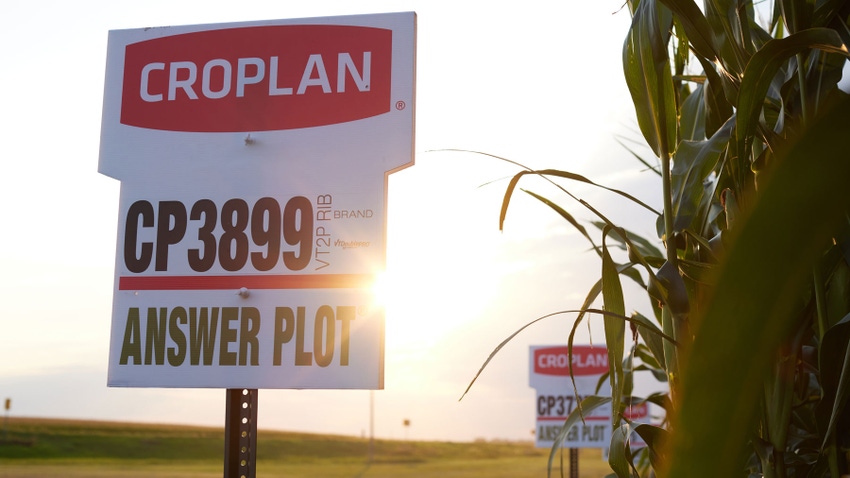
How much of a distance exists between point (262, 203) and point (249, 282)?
220 mm

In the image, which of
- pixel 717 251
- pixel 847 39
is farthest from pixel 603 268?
pixel 847 39

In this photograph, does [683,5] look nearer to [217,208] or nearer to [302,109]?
[302,109]

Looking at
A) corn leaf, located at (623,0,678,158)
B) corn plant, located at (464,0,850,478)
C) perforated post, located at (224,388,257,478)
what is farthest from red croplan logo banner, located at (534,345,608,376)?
corn leaf, located at (623,0,678,158)

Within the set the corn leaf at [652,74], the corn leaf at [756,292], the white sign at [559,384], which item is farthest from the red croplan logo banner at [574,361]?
the corn leaf at [756,292]

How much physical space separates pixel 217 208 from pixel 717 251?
1.43m

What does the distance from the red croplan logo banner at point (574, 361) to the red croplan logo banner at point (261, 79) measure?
532cm

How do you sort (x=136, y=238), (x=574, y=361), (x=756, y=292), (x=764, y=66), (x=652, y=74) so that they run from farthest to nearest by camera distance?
(x=574, y=361) < (x=136, y=238) < (x=652, y=74) < (x=764, y=66) < (x=756, y=292)

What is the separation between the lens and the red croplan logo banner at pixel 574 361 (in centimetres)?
713

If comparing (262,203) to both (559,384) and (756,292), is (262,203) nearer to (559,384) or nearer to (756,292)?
(756,292)

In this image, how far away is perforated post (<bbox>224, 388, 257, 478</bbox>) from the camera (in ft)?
6.70

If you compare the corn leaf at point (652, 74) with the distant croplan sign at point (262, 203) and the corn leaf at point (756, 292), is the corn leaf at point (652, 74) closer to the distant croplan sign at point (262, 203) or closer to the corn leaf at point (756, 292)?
the distant croplan sign at point (262, 203)

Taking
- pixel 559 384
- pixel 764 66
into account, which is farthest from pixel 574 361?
pixel 764 66

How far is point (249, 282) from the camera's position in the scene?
A: 2.13 m

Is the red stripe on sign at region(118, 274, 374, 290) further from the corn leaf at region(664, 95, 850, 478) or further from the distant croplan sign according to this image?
the corn leaf at region(664, 95, 850, 478)
